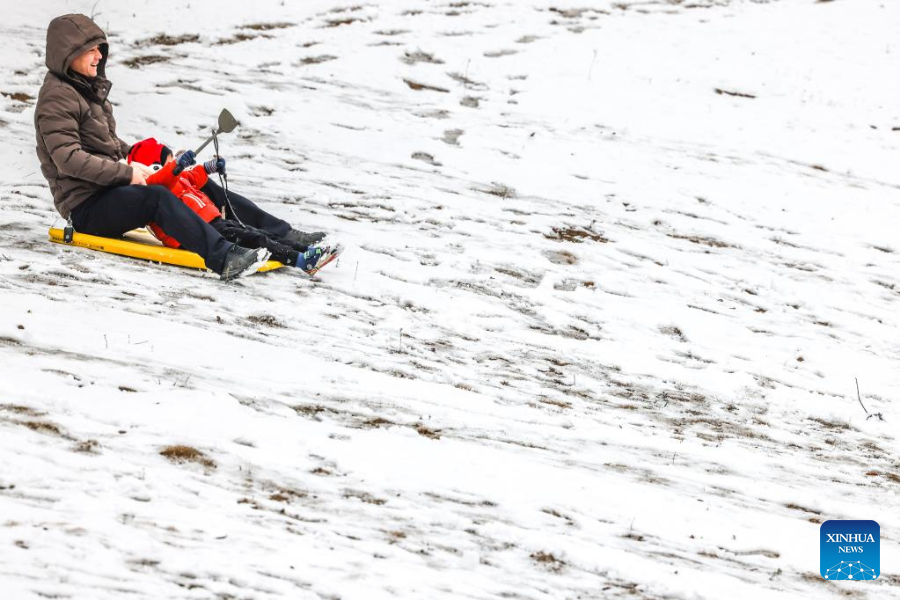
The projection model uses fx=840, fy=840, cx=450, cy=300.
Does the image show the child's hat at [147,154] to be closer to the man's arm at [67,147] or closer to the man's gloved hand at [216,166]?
the man's gloved hand at [216,166]

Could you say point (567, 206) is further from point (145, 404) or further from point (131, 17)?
point (131, 17)

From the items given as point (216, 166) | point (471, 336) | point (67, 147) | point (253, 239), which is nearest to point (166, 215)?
point (216, 166)

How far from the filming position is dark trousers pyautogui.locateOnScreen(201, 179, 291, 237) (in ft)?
25.0

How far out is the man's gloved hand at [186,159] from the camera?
6.81 meters

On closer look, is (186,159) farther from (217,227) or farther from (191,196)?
(217,227)

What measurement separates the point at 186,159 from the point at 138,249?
3.11ft

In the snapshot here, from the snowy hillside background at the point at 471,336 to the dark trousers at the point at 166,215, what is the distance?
342 millimetres

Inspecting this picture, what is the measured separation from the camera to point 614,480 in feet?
16.5

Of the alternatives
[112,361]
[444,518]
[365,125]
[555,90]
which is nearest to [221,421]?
[112,361]

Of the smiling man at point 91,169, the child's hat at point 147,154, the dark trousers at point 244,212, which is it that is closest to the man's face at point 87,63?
the smiling man at point 91,169

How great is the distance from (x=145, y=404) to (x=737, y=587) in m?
3.38

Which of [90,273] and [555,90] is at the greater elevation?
[555,90]

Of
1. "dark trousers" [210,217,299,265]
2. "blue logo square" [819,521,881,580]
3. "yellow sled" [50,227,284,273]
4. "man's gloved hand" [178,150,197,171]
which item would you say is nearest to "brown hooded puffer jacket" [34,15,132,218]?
"yellow sled" [50,227,284,273]

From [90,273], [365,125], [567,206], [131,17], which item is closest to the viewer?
[90,273]
